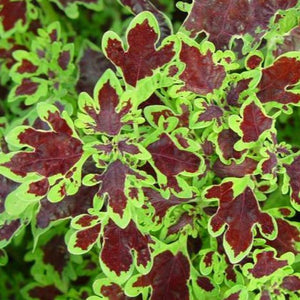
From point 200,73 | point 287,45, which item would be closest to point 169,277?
point 200,73

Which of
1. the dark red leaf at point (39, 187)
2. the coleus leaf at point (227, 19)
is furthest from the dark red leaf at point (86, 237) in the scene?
the coleus leaf at point (227, 19)

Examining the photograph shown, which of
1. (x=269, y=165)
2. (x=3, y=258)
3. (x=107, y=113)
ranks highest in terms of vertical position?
(x=107, y=113)

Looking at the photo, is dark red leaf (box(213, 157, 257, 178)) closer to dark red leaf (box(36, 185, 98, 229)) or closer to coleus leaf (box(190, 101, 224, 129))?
coleus leaf (box(190, 101, 224, 129))

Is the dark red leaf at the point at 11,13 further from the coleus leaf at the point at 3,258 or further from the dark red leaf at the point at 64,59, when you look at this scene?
the coleus leaf at the point at 3,258

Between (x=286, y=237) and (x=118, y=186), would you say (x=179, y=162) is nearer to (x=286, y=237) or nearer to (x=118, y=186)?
(x=118, y=186)

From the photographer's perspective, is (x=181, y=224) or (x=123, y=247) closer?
(x=123, y=247)

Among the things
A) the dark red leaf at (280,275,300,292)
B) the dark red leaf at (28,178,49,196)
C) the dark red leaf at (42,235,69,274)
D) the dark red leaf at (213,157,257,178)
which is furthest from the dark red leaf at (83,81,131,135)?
the dark red leaf at (42,235,69,274)
